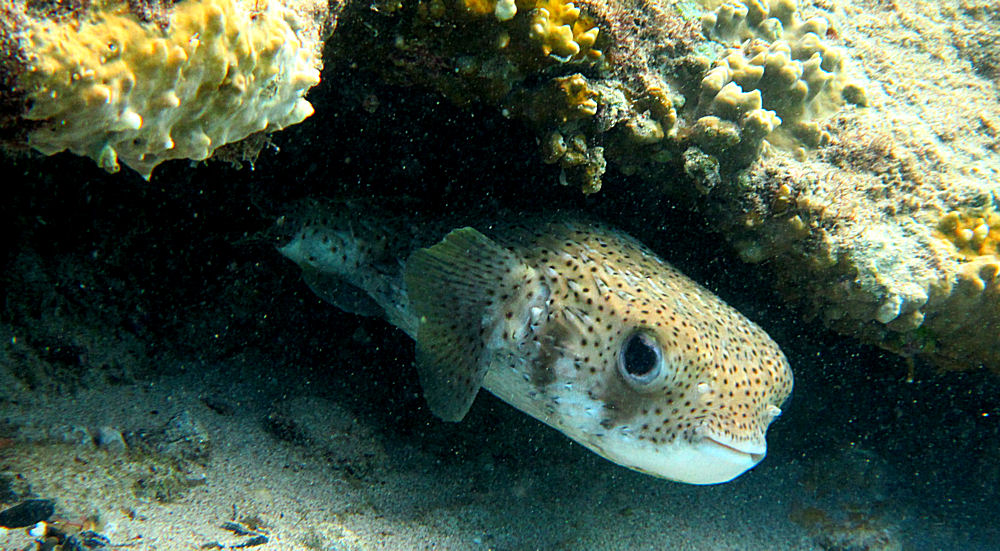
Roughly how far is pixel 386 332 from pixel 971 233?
3.80 meters

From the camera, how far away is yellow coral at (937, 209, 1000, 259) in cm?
306

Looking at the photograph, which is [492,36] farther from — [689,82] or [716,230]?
[716,230]

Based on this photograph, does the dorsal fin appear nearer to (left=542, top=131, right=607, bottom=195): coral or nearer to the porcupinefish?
the porcupinefish

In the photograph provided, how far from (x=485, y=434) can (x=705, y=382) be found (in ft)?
6.05

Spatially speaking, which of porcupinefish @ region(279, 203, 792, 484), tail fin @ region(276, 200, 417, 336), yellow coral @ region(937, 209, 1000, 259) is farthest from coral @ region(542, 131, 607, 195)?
yellow coral @ region(937, 209, 1000, 259)

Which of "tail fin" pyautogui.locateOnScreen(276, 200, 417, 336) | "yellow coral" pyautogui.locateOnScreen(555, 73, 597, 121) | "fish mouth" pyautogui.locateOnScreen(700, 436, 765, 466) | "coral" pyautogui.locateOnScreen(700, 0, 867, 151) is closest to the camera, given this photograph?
"fish mouth" pyautogui.locateOnScreen(700, 436, 765, 466)

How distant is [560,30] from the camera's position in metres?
2.39

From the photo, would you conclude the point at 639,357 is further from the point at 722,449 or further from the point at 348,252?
the point at 348,252

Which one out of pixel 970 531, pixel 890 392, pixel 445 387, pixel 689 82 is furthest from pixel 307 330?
pixel 970 531

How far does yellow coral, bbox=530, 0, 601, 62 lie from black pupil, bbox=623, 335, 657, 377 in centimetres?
138

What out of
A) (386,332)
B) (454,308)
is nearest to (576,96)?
(454,308)

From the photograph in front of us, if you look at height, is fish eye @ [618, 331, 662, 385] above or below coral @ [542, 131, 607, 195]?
below

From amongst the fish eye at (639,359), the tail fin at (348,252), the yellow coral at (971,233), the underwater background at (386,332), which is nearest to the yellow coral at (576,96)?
the underwater background at (386,332)

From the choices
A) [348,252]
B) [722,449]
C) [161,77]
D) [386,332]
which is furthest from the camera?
[386,332]
